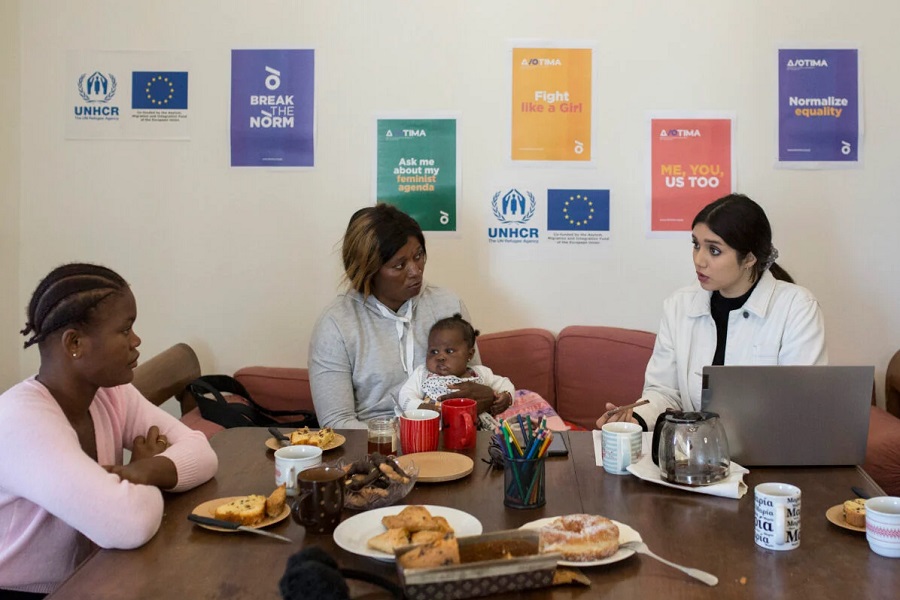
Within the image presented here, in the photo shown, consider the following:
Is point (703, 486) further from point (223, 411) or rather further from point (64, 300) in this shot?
point (223, 411)

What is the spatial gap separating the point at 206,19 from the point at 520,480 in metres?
2.63

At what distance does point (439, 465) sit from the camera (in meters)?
1.86

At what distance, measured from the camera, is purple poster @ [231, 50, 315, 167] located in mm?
3453

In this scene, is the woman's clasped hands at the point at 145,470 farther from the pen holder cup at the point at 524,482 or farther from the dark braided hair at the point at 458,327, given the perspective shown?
the dark braided hair at the point at 458,327

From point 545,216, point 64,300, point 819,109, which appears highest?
point 819,109

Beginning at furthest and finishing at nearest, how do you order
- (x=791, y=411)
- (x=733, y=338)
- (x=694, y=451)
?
1. (x=733, y=338)
2. (x=791, y=411)
3. (x=694, y=451)

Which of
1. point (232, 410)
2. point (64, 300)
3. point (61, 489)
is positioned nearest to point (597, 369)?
point (232, 410)

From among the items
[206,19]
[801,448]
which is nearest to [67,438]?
[801,448]

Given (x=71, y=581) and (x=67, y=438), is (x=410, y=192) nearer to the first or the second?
(x=67, y=438)

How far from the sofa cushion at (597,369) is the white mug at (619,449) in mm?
1512

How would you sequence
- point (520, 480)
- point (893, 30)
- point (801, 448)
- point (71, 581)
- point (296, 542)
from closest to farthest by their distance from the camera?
point (71, 581) → point (296, 542) → point (520, 480) → point (801, 448) → point (893, 30)

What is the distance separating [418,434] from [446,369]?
2.74 ft

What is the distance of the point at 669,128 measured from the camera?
3432 millimetres

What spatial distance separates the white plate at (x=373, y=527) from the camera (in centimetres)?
140
